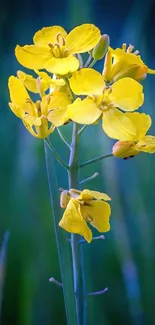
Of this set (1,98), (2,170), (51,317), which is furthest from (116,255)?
(1,98)

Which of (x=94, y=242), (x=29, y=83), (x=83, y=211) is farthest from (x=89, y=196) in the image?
(x=94, y=242)

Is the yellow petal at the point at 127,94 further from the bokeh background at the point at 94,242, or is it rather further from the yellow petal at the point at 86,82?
the bokeh background at the point at 94,242

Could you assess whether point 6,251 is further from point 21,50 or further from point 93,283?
point 21,50

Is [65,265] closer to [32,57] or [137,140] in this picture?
[137,140]

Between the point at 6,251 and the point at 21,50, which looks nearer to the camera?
the point at 21,50

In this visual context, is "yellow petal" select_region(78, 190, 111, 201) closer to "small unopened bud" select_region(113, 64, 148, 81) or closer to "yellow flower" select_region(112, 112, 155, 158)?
"yellow flower" select_region(112, 112, 155, 158)

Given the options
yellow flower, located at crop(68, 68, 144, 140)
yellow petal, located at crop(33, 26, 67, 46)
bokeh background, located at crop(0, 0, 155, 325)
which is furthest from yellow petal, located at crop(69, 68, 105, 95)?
bokeh background, located at crop(0, 0, 155, 325)

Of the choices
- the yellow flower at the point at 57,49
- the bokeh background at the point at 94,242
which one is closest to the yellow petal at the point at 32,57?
the yellow flower at the point at 57,49
